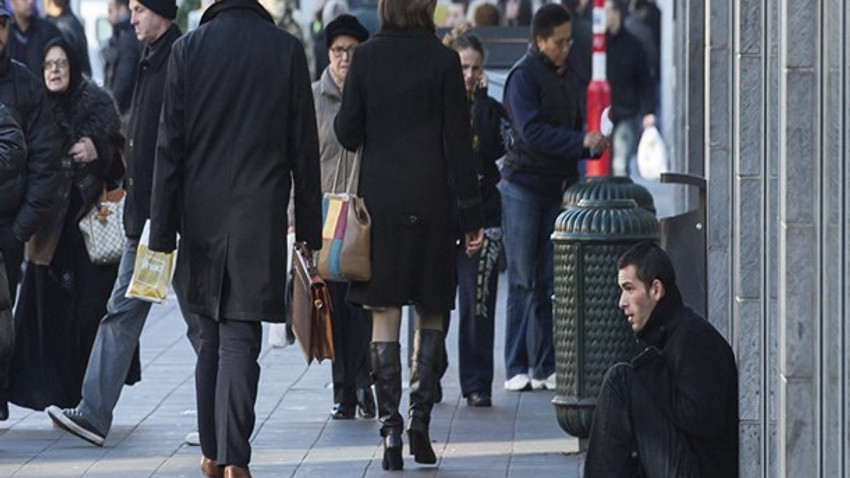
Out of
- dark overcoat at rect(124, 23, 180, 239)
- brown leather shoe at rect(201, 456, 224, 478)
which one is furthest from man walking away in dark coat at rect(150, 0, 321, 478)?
dark overcoat at rect(124, 23, 180, 239)

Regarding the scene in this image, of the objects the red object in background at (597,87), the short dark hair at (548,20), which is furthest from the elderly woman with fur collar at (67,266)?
the red object in background at (597,87)

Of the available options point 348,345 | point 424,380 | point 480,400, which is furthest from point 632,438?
point 480,400

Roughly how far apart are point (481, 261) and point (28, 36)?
753 cm

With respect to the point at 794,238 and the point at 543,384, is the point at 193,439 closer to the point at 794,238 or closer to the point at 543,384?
the point at 543,384

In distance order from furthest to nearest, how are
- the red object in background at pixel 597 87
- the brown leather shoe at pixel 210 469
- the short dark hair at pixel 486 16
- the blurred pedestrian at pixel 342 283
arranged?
1. the red object in background at pixel 597 87
2. the short dark hair at pixel 486 16
3. the blurred pedestrian at pixel 342 283
4. the brown leather shoe at pixel 210 469

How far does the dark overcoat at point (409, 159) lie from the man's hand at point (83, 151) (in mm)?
1377

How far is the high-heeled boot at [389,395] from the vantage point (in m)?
8.75

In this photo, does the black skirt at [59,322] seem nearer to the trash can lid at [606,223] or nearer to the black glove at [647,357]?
the trash can lid at [606,223]

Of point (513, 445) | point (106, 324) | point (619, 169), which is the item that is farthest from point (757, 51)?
point (619, 169)

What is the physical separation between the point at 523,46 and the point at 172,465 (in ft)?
26.3

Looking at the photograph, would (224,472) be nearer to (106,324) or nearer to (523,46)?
(106,324)

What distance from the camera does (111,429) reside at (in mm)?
9859

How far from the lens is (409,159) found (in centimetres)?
883

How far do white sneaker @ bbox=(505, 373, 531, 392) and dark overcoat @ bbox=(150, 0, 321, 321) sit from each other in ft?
10.2
